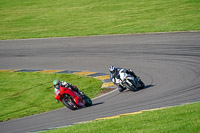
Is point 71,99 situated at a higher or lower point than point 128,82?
lower

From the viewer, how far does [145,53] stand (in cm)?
2573

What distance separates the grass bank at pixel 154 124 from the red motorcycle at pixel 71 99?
4.39m

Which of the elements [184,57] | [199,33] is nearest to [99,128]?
[184,57]

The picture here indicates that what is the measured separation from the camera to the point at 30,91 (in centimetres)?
2025

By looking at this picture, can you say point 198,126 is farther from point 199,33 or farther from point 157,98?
point 199,33

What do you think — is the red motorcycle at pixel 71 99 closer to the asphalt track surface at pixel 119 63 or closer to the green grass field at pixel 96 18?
the asphalt track surface at pixel 119 63

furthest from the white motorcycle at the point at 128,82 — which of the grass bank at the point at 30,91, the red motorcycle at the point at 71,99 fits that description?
the red motorcycle at the point at 71,99

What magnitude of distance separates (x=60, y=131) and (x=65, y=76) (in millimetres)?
11534

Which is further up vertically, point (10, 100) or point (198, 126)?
point (10, 100)

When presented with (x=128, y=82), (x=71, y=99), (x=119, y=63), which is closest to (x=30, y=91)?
(x=71, y=99)

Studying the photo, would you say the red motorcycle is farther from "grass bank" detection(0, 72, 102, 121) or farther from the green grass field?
the green grass field

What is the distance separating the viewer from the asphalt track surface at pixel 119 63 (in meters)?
15.0

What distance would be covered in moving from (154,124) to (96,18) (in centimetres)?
3224

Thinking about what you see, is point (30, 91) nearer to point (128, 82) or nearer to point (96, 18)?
point (128, 82)
